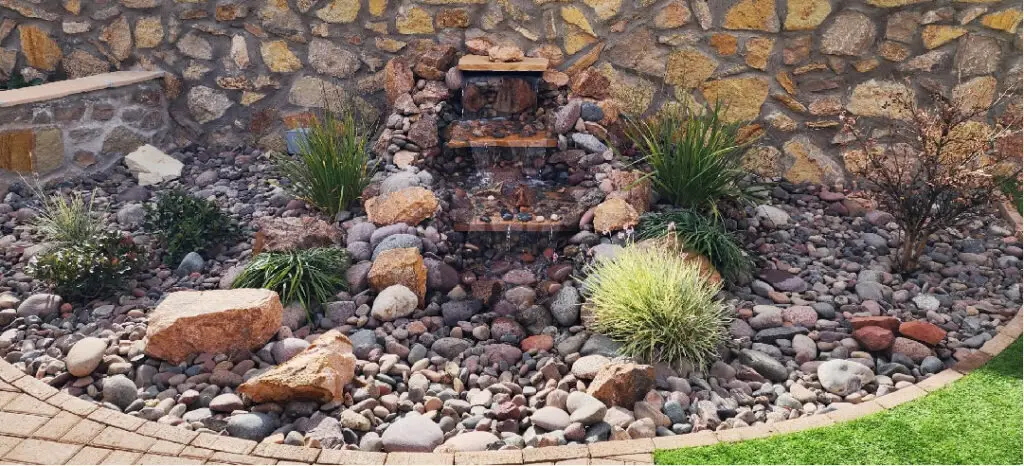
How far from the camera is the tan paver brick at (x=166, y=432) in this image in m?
3.87

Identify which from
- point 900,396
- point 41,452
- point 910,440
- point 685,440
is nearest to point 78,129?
point 41,452

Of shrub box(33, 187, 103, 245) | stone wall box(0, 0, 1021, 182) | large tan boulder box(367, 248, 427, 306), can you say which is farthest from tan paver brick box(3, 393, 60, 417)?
stone wall box(0, 0, 1021, 182)

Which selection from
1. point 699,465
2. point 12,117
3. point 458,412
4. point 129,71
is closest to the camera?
point 699,465

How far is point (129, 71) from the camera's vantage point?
310 inches

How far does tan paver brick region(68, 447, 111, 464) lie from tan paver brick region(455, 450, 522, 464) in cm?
158

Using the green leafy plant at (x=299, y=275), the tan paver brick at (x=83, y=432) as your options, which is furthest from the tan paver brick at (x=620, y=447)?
the tan paver brick at (x=83, y=432)

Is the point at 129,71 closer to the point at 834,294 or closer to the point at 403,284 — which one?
the point at 403,284

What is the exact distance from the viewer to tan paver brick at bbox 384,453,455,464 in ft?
12.2

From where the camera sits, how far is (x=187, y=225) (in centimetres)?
586

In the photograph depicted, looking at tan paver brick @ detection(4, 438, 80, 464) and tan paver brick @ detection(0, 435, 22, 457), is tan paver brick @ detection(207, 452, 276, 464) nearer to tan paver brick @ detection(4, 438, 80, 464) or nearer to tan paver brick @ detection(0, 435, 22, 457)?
tan paver brick @ detection(4, 438, 80, 464)

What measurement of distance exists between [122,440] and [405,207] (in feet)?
8.39

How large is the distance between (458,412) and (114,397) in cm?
176

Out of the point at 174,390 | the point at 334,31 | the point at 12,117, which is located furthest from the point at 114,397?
the point at 334,31

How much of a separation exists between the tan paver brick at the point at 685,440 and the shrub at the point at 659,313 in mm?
674
